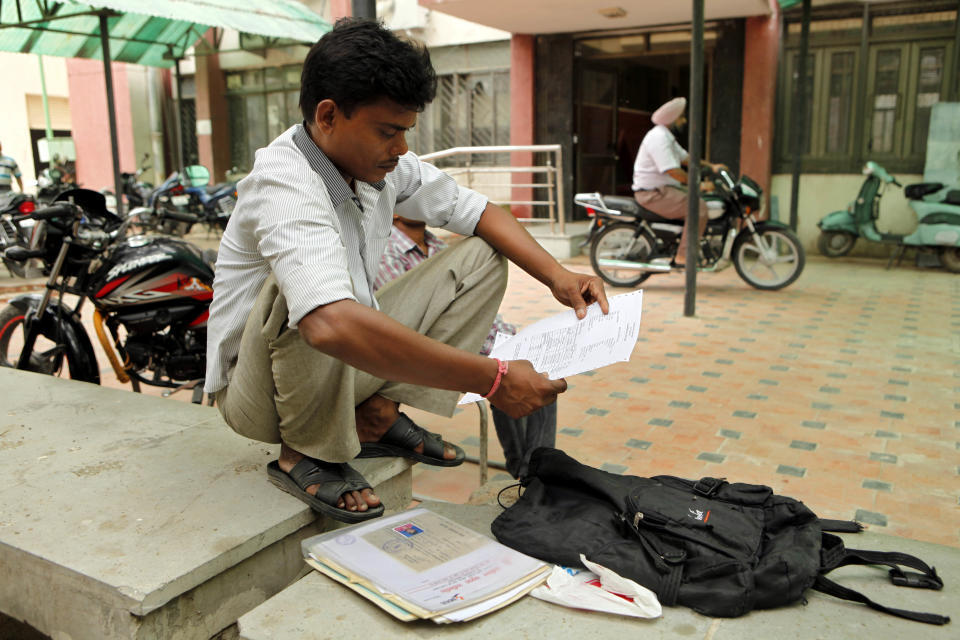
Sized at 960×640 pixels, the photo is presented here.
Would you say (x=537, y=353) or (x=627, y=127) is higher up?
(x=627, y=127)

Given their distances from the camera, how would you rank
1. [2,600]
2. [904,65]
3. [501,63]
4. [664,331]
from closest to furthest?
[2,600]
[664,331]
[904,65]
[501,63]

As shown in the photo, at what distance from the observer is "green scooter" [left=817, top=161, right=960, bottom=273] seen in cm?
753

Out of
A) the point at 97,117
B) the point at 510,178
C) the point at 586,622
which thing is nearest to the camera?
the point at 586,622

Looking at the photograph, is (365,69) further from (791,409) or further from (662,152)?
(662,152)

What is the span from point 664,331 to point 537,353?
3665mm

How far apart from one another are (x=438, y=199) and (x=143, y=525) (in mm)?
1178

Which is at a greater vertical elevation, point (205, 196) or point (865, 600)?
point (205, 196)

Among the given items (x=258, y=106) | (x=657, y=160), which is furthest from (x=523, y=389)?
(x=258, y=106)

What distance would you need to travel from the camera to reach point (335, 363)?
1.77m

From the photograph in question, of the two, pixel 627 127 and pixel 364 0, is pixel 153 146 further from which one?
pixel 364 0

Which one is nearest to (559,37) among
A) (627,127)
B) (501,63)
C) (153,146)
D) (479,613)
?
(501,63)

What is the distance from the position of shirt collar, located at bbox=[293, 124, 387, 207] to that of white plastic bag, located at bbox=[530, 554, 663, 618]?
1.01 m

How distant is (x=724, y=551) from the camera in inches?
62.8

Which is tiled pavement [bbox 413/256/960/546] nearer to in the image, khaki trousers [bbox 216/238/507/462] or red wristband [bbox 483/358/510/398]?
khaki trousers [bbox 216/238/507/462]
